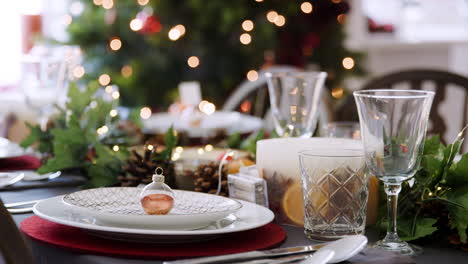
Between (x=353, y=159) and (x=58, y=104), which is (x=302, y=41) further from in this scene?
(x=353, y=159)

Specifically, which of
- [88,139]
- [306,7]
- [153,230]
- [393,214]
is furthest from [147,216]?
[306,7]

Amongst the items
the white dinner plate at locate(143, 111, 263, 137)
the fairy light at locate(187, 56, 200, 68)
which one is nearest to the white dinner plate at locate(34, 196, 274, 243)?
the white dinner plate at locate(143, 111, 263, 137)

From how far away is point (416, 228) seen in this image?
0.77 meters

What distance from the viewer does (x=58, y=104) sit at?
1.42 m

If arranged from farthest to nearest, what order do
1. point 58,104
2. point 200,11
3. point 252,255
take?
point 200,11, point 58,104, point 252,255

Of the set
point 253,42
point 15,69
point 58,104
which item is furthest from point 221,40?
point 58,104

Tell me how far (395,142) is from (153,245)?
0.93ft

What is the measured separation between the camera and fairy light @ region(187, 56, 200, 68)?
3.69 m

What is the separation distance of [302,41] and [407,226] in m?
3.13

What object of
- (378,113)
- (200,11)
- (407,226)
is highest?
(200,11)

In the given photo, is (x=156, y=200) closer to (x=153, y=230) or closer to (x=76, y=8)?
(x=153, y=230)

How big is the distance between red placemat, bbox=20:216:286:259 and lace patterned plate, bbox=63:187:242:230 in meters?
0.02

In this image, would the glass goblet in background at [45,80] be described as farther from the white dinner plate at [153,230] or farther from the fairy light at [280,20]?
the fairy light at [280,20]

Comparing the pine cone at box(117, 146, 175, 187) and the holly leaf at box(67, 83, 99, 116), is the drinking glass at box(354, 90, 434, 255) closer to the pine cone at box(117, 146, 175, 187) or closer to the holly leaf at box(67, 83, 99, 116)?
the pine cone at box(117, 146, 175, 187)
